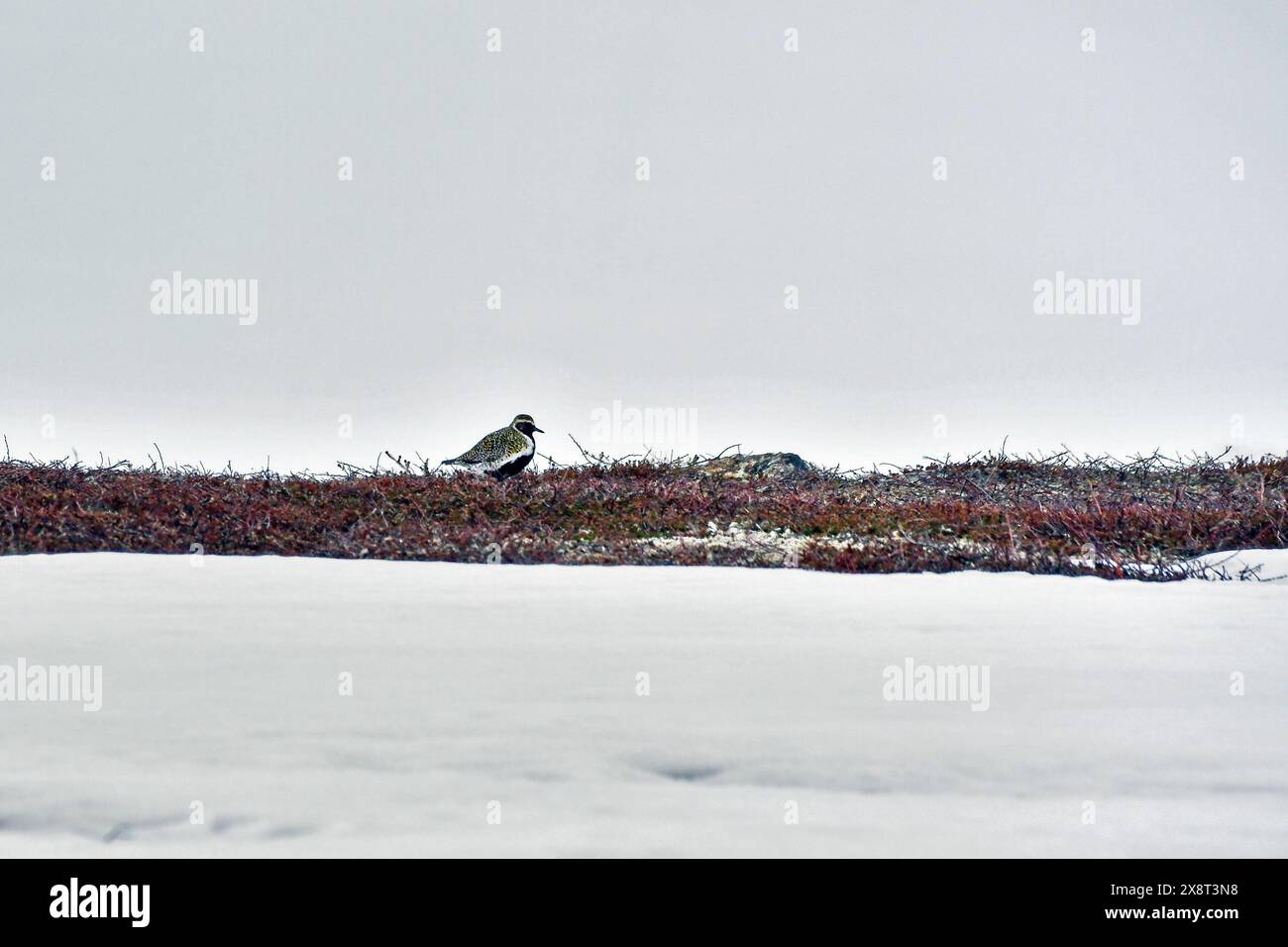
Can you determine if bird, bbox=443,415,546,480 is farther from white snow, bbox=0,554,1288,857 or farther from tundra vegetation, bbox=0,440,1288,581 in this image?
white snow, bbox=0,554,1288,857

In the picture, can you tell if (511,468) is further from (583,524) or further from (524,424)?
(583,524)

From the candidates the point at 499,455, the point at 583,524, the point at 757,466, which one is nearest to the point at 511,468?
the point at 499,455

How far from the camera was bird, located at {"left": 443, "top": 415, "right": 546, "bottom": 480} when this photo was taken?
1622 centimetres

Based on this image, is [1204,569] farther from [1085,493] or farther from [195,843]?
[195,843]

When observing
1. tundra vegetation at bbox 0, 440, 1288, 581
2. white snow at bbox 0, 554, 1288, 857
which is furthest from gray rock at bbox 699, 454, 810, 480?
white snow at bbox 0, 554, 1288, 857

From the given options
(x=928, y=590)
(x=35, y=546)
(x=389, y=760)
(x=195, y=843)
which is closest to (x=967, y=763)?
(x=389, y=760)

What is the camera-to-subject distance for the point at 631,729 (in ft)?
15.2

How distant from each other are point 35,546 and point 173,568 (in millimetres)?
3157

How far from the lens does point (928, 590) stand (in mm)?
8828

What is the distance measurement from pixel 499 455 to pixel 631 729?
1192 centimetres

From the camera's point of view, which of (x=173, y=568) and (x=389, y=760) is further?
(x=173, y=568)

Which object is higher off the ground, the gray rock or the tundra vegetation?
the gray rock

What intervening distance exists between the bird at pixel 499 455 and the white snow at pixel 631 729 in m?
8.19

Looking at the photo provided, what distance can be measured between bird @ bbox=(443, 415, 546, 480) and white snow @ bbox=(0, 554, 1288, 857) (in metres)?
8.19
